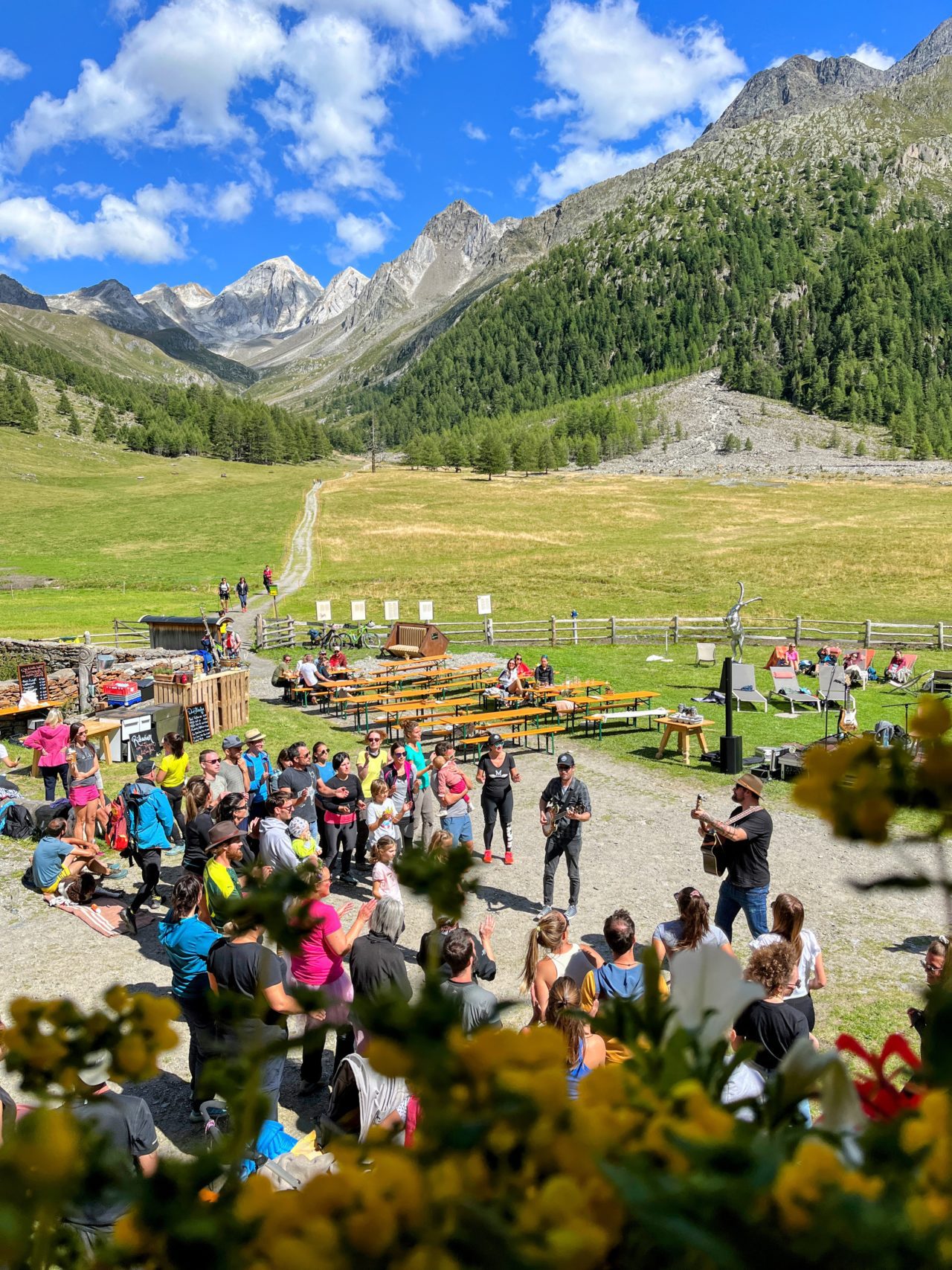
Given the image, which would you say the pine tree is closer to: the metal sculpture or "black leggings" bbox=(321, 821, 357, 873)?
the metal sculpture

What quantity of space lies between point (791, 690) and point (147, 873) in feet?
55.7

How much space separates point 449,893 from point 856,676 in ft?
80.2

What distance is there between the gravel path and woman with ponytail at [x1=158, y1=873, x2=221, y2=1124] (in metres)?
0.35

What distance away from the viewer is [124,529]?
Result: 246 feet

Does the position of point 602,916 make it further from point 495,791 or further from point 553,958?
point 553,958

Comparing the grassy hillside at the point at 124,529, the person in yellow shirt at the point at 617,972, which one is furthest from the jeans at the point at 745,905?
the grassy hillside at the point at 124,529

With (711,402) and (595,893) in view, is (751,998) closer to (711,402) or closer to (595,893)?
(595,893)

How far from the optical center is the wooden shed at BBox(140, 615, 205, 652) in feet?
99.5

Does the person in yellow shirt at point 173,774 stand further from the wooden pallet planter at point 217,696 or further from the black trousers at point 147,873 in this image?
the wooden pallet planter at point 217,696

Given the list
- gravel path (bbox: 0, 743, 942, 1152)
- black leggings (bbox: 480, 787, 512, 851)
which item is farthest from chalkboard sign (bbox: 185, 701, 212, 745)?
black leggings (bbox: 480, 787, 512, 851)

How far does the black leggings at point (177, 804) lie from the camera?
12180 millimetres

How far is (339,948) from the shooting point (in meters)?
6.14

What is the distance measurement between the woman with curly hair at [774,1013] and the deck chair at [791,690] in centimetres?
1687

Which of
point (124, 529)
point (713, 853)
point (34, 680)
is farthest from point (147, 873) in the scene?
point (124, 529)
